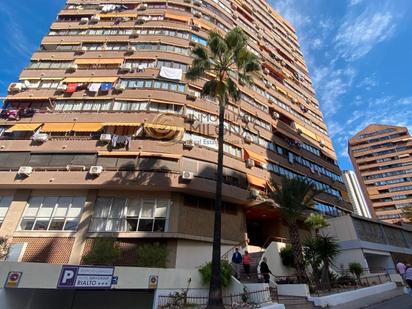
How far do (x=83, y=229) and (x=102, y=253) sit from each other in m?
3.06

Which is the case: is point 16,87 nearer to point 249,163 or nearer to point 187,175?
point 187,175

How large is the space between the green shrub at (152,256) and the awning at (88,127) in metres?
10.5

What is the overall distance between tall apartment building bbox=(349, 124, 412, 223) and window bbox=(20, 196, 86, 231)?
2891 inches

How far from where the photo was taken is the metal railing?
37.6ft

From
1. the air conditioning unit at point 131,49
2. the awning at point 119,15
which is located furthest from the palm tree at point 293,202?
the awning at point 119,15

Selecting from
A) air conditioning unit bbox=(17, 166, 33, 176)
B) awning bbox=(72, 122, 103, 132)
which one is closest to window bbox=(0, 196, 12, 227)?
air conditioning unit bbox=(17, 166, 33, 176)

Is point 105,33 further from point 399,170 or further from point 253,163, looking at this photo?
point 399,170

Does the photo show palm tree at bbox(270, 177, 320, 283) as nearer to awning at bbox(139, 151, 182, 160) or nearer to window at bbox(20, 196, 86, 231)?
awning at bbox(139, 151, 182, 160)

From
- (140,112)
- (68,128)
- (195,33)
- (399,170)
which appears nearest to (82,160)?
(68,128)

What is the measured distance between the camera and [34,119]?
21.6 meters

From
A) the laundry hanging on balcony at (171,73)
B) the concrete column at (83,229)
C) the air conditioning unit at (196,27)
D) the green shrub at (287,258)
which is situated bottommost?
the green shrub at (287,258)

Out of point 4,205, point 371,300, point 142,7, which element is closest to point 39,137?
point 4,205

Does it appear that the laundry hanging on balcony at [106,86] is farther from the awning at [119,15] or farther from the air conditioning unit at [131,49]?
the awning at [119,15]

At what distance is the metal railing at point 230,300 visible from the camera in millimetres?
11445
